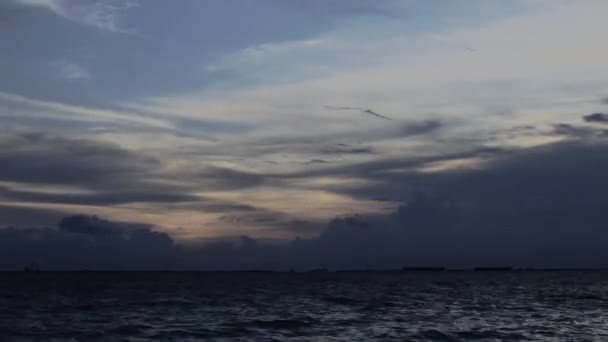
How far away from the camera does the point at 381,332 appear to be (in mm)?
51438

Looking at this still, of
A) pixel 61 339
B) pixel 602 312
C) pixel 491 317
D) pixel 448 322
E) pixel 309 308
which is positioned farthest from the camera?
pixel 309 308

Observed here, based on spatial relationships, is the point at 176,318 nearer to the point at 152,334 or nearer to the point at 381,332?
the point at 152,334

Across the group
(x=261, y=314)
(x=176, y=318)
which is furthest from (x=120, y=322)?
(x=261, y=314)

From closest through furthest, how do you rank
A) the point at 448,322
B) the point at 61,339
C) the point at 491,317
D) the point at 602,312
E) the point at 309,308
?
the point at 61,339
the point at 448,322
the point at 491,317
the point at 602,312
the point at 309,308

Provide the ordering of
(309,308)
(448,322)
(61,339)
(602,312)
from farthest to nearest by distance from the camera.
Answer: (309,308)
(602,312)
(448,322)
(61,339)

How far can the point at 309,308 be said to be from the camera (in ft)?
256

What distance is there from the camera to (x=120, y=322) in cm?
6100

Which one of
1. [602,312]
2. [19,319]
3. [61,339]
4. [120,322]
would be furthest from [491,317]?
[19,319]

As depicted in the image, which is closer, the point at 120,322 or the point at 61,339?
the point at 61,339

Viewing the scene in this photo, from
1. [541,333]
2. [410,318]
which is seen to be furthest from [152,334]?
[541,333]

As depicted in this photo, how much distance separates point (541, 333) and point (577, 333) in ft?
8.39

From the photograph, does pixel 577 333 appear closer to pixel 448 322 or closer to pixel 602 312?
pixel 448 322

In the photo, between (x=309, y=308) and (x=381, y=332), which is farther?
(x=309, y=308)

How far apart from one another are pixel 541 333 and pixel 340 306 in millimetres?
33889
